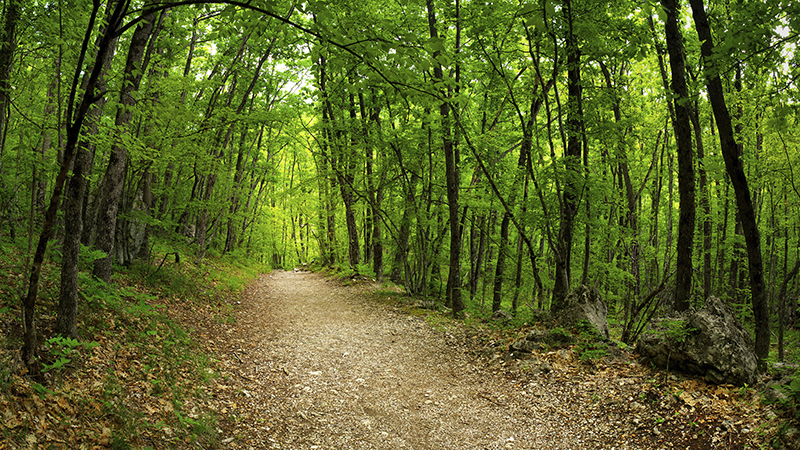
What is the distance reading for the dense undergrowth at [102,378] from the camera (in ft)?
10.3

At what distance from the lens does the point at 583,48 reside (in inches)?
283

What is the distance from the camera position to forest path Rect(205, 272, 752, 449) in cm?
468

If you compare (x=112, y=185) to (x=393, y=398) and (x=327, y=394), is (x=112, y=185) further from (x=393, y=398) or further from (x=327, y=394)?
(x=393, y=398)

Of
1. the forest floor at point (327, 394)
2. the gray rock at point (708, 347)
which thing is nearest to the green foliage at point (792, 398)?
the forest floor at point (327, 394)

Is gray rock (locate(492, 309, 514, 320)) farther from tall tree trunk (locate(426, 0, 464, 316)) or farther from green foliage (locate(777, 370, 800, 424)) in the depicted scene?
green foliage (locate(777, 370, 800, 424))

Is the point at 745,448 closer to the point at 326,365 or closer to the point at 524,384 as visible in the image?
the point at 524,384

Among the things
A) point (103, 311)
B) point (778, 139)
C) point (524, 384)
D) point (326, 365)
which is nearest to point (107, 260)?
point (103, 311)

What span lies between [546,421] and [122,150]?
7.10m

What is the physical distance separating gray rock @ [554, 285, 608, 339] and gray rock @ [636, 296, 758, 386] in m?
1.39

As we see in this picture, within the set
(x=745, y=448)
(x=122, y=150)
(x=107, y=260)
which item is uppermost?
(x=122, y=150)

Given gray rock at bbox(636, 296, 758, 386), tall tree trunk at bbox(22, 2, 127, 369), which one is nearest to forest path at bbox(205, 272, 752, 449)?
gray rock at bbox(636, 296, 758, 386)

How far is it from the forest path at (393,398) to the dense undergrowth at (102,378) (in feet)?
1.49

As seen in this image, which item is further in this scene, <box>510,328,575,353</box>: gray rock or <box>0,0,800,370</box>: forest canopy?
<box>510,328,575,353</box>: gray rock

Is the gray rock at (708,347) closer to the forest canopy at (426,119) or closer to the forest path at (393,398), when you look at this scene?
the forest path at (393,398)
